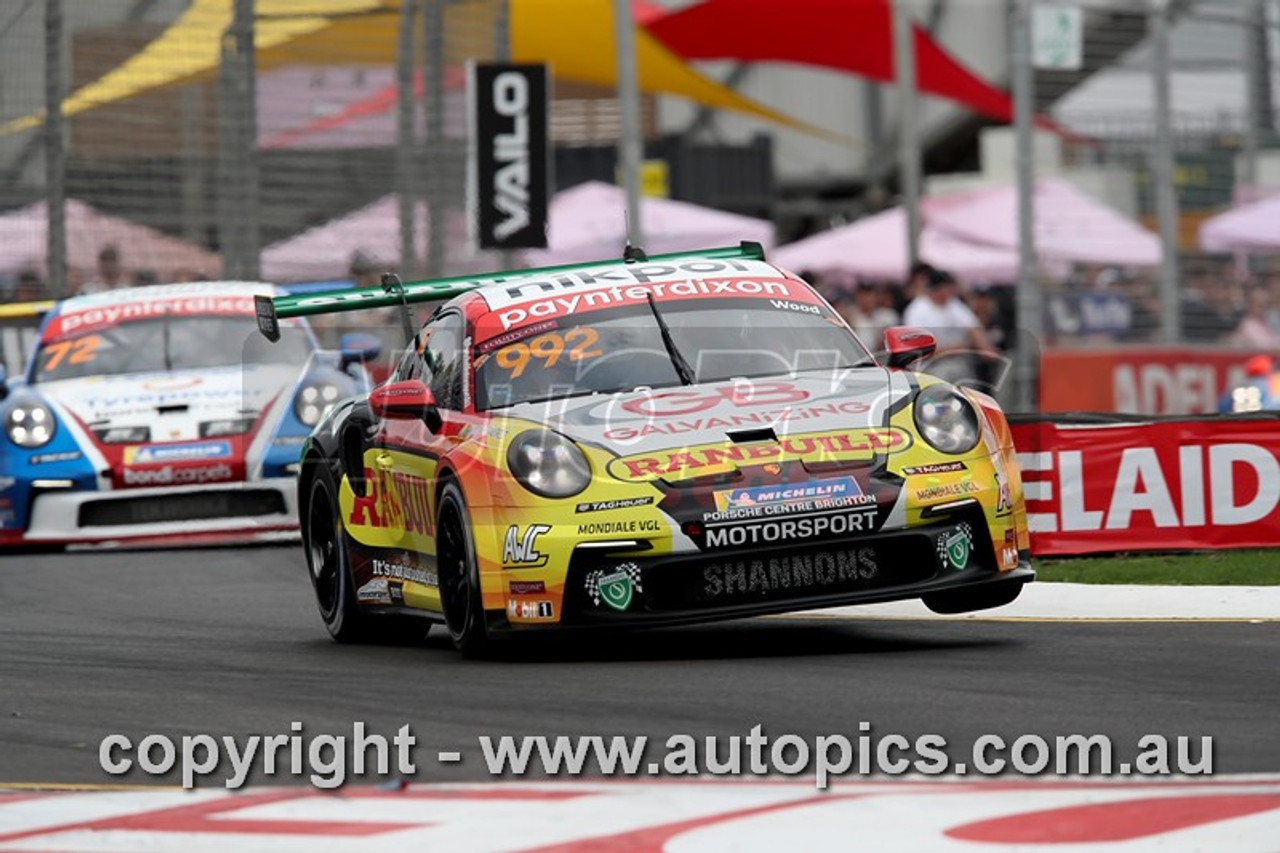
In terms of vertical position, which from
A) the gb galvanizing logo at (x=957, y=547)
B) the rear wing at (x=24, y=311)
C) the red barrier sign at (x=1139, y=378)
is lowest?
the gb galvanizing logo at (x=957, y=547)

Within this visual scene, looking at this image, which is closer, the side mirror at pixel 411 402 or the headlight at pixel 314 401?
the side mirror at pixel 411 402

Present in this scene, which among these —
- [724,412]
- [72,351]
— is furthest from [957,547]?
[72,351]

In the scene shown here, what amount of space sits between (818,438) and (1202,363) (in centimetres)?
1589

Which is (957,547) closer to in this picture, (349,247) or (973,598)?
(973,598)

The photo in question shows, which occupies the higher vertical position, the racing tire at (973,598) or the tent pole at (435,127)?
the tent pole at (435,127)

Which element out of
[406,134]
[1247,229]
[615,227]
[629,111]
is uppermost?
[629,111]

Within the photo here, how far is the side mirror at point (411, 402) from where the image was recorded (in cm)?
944

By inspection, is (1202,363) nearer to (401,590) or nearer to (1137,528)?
(1137,528)

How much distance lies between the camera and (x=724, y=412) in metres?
9.06

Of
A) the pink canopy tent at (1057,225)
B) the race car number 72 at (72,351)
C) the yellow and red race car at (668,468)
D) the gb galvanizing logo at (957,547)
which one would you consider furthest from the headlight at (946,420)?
the pink canopy tent at (1057,225)

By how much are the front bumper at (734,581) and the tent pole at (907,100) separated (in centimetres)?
2217

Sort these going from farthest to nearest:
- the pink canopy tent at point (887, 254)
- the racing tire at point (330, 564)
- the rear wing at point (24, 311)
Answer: the pink canopy tent at point (887, 254)
the rear wing at point (24, 311)
the racing tire at point (330, 564)

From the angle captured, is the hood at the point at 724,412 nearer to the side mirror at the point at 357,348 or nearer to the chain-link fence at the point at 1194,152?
the side mirror at the point at 357,348

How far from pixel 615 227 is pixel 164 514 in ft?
64.4
